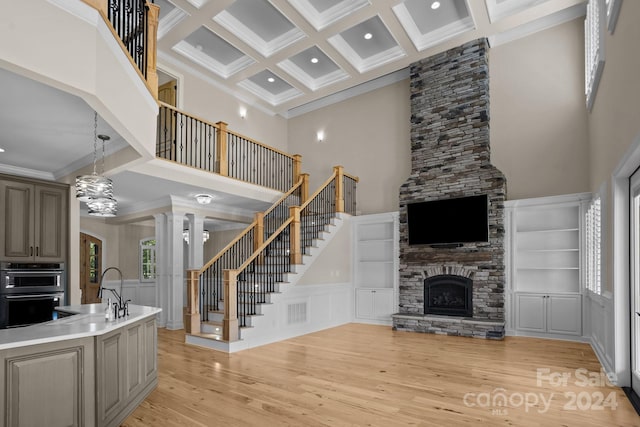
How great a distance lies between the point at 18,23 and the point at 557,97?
7.89 meters

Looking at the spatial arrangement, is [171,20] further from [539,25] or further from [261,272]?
[539,25]

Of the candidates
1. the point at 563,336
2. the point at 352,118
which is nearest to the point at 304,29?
the point at 352,118

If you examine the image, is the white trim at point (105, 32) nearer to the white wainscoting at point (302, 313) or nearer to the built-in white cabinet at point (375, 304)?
the white wainscoting at point (302, 313)

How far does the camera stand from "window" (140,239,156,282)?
1120 cm

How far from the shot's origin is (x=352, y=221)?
9.12 metres

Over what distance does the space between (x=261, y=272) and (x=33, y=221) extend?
3.46m

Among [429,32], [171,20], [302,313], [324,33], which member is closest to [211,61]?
[171,20]

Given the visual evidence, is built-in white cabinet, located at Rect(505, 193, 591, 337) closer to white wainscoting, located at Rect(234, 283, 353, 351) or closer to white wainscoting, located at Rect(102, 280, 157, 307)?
white wainscoting, located at Rect(234, 283, 353, 351)

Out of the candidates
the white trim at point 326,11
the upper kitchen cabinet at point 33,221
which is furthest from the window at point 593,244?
the upper kitchen cabinet at point 33,221

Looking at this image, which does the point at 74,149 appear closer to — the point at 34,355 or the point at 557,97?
the point at 34,355

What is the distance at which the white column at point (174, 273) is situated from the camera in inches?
324

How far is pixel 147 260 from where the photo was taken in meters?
11.4

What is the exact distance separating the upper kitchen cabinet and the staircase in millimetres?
2096

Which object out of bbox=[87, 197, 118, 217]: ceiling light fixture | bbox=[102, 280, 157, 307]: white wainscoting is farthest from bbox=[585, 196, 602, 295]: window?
bbox=[102, 280, 157, 307]: white wainscoting
